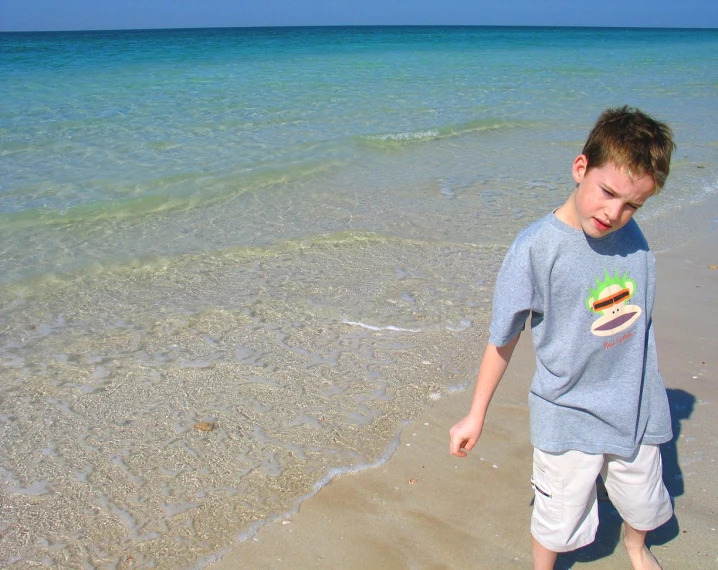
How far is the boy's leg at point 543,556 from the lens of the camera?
2.11 metres

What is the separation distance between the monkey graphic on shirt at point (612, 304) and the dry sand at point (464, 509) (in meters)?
0.83

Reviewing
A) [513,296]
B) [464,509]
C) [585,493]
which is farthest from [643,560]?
[513,296]

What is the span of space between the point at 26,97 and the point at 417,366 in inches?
489

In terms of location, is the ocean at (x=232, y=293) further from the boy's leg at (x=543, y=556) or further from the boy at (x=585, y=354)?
the boy at (x=585, y=354)

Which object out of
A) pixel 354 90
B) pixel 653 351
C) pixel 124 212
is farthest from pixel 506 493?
pixel 354 90

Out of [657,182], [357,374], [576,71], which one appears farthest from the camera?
[576,71]

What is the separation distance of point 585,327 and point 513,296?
0.21 m

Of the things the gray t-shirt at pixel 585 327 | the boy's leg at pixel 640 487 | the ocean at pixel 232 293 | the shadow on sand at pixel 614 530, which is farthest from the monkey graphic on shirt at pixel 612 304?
the ocean at pixel 232 293

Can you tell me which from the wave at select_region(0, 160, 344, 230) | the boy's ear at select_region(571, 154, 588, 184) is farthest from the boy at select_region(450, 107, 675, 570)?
the wave at select_region(0, 160, 344, 230)

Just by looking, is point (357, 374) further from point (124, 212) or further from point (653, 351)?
point (124, 212)

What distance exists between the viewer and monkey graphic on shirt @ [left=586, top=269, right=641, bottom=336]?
1.97 m

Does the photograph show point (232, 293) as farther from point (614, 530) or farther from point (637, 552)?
point (637, 552)

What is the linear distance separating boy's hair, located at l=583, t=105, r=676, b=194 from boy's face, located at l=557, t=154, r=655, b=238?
0.05 feet

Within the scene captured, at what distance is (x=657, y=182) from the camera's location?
187 cm
